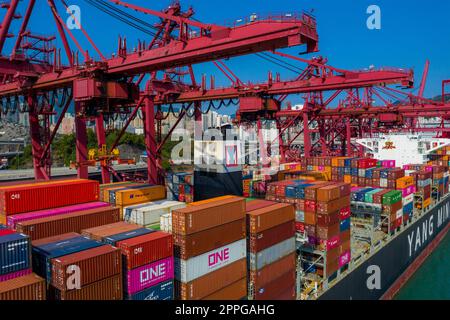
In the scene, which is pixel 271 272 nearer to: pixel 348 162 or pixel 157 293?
pixel 157 293

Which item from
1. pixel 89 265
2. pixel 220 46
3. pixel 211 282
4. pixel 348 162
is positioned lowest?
pixel 211 282

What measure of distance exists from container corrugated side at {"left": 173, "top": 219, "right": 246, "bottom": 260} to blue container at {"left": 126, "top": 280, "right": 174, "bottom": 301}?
4.17ft

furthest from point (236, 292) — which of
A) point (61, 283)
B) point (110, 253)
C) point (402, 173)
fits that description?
point (402, 173)

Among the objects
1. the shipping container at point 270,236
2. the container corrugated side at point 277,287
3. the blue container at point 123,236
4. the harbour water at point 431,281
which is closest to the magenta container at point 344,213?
the shipping container at point 270,236

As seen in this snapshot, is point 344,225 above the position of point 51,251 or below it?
below

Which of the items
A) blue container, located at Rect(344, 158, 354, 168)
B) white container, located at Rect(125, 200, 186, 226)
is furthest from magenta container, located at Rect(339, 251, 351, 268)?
blue container, located at Rect(344, 158, 354, 168)

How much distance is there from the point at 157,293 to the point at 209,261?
2.70 m

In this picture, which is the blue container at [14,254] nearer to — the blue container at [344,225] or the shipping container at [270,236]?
the shipping container at [270,236]

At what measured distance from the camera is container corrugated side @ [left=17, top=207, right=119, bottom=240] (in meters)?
14.0

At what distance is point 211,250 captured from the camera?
15.1 metres

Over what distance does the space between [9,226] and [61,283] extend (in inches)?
247

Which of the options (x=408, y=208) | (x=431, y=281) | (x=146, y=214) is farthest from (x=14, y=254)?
(x=408, y=208)

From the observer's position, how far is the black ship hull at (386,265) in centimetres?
2286

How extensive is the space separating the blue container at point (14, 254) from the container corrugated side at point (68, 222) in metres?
2.62
